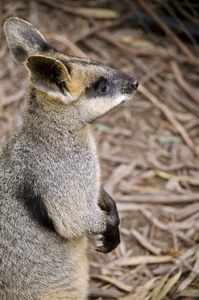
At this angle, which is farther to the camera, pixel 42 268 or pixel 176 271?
pixel 176 271

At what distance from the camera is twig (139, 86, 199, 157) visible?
506 centimetres

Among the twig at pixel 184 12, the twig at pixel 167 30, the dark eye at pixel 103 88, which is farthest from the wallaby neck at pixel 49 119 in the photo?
the twig at pixel 184 12

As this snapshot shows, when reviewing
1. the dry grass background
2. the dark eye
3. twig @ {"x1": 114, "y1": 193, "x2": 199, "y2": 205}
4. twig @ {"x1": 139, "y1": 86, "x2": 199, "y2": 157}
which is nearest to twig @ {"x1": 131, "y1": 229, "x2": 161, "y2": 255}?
the dry grass background

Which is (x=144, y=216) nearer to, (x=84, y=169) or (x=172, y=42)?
(x=84, y=169)

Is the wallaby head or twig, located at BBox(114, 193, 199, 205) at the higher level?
the wallaby head

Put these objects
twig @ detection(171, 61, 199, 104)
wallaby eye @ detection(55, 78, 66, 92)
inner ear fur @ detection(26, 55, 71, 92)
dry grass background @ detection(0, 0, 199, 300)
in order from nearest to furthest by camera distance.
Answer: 1. inner ear fur @ detection(26, 55, 71, 92)
2. wallaby eye @ detection(55, 78, 66, 92)
3. dry grass background @ detection(0, 0, 199, 300)
4. twig @ detection(171, 61, 199, 104)

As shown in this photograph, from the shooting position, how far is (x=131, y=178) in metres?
4.80

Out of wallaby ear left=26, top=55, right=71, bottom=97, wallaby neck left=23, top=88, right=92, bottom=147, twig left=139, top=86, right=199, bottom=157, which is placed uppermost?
wallaby ear left=26, top=55, right=71, bottom=97

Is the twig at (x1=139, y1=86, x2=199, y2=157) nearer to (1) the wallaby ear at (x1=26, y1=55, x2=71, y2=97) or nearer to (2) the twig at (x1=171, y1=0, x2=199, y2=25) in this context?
(2) the twig at (x1=171, y1=0, x2=199, y2=25)

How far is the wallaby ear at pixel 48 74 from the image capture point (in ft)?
8.55

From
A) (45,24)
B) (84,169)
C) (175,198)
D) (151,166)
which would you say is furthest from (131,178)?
(45,24)

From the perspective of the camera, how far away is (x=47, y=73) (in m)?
2.77

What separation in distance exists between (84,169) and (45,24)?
11.8 ft

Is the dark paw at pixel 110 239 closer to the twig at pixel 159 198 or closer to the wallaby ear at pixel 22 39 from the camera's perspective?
the twig at pixel 159 198
